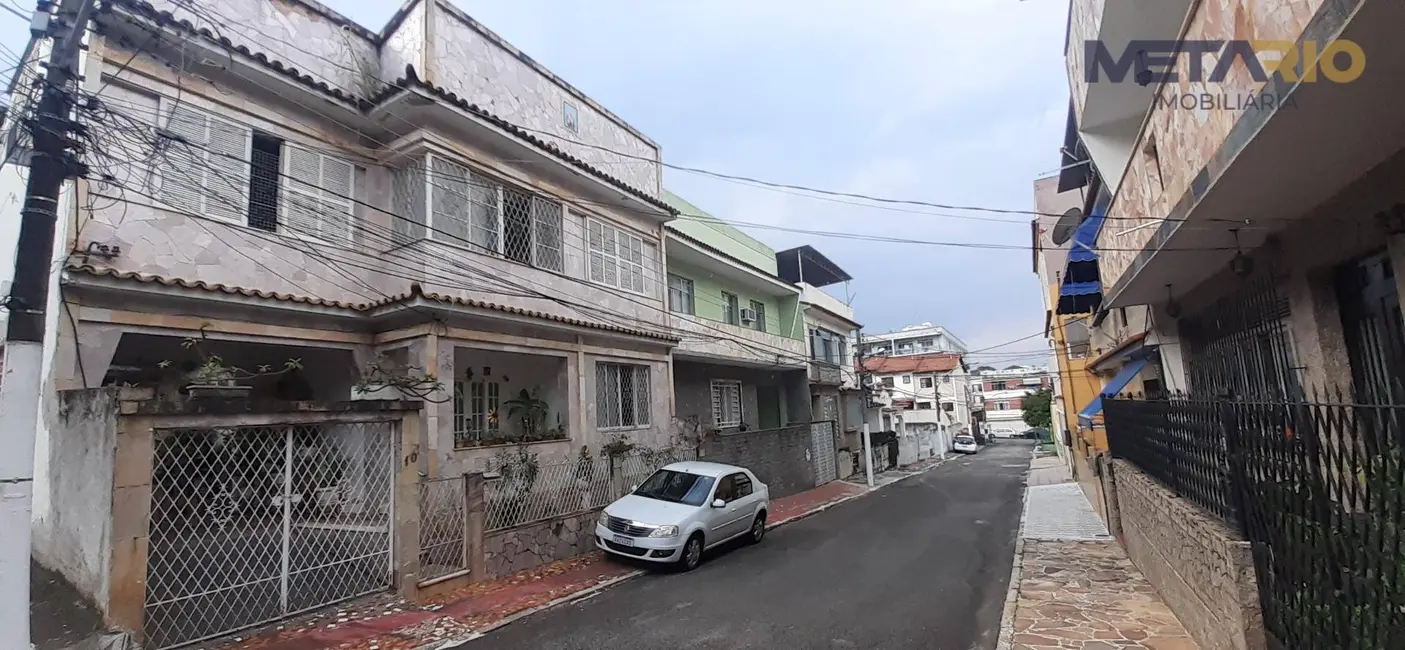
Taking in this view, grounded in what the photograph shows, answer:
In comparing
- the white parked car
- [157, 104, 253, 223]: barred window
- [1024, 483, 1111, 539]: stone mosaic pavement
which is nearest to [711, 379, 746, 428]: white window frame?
the white parked car

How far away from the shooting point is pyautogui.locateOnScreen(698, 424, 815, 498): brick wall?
16.3m

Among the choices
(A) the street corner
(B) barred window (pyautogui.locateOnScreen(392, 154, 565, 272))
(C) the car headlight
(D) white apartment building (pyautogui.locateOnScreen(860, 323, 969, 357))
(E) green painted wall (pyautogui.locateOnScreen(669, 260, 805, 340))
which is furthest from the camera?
(D) white apartment building (pyautogui.locateOnScreen(860, 323, 969, 357))

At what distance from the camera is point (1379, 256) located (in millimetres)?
5188

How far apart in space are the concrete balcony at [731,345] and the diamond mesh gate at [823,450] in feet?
8.28

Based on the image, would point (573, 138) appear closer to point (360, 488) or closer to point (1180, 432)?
point (360, 488)

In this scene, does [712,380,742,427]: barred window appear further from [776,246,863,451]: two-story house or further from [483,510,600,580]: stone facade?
[483,510,600,580]: stone facade

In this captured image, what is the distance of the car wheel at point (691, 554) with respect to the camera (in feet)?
33.2

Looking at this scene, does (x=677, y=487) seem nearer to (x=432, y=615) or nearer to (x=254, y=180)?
(x=432, y=615)

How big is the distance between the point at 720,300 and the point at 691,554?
1111 centimetres

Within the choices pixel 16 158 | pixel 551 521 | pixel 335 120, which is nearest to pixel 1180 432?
pixel 551 521

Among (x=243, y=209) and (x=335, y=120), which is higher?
(x=335, y=120)

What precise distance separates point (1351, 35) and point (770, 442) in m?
17.1

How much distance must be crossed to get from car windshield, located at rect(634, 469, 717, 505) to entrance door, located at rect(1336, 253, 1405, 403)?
8305 millimetres

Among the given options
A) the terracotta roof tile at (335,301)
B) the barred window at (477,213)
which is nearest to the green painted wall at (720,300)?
the barred window at (477,213)
